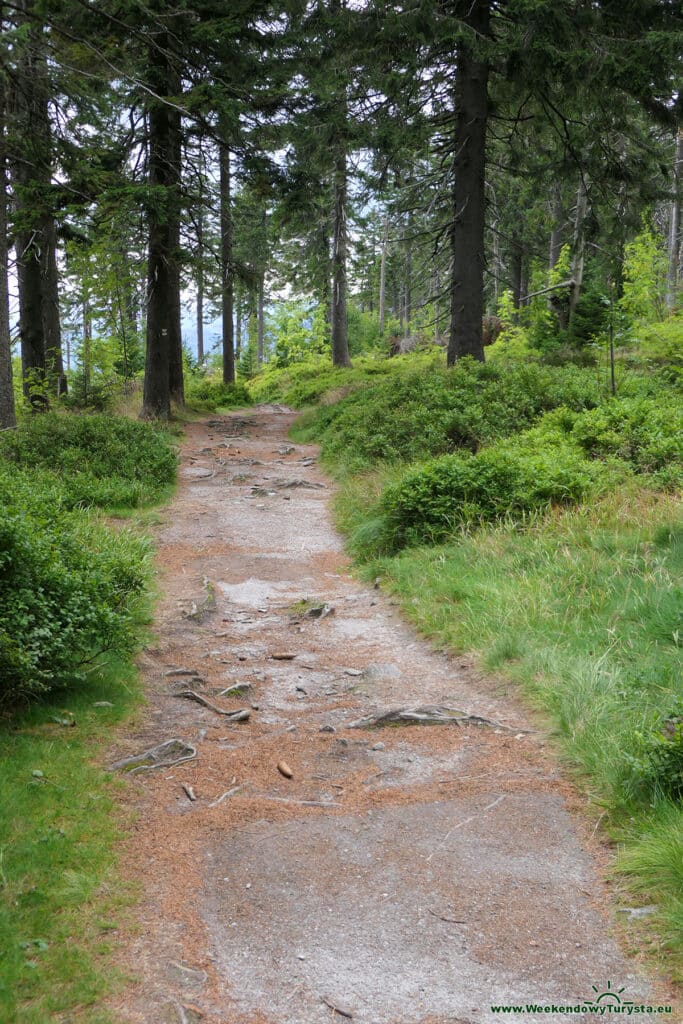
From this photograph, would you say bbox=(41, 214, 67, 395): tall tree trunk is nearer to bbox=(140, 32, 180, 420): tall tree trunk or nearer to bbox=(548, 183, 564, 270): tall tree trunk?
bbox=(140, 32, 180, 420): tall tree trunk

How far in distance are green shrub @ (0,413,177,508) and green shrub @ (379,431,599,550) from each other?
13.7 ft

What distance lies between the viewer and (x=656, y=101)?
1314cm

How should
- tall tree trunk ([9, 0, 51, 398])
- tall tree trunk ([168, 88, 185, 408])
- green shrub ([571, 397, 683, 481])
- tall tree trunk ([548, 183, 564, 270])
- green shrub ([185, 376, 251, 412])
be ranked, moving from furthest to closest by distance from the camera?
green shrub ([185, 376, 251, 412]) → tall tree trunk ([548, 183, 564, 270]) → tall tree trunk ([168, 88, 185, 408]) → tall tree trunk ([9, 0, 51, 398]) → green shrub ([571, 397, 683, 481])

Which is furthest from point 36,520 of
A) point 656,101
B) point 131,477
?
point 656,101

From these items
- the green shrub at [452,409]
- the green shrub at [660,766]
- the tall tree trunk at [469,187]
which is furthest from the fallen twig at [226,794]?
the tall tree trunk at [469,187]

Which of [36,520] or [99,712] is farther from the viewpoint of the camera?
[36,520]

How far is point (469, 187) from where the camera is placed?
15.0 m

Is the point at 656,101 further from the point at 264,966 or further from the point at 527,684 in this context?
the point at 264,966

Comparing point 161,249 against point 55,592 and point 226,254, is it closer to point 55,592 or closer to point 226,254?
point 226,254

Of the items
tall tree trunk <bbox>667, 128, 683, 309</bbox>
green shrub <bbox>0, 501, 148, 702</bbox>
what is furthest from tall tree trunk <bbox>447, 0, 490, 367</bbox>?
green shrub <bbox>0, 501, 148, 702</bbox>

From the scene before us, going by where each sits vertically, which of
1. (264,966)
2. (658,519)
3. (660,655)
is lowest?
(264,966)

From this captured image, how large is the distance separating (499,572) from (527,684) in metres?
1.99

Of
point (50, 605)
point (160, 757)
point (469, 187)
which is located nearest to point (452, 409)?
point (469, 187)

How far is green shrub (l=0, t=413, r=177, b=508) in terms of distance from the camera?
Answer: 1080 cm
